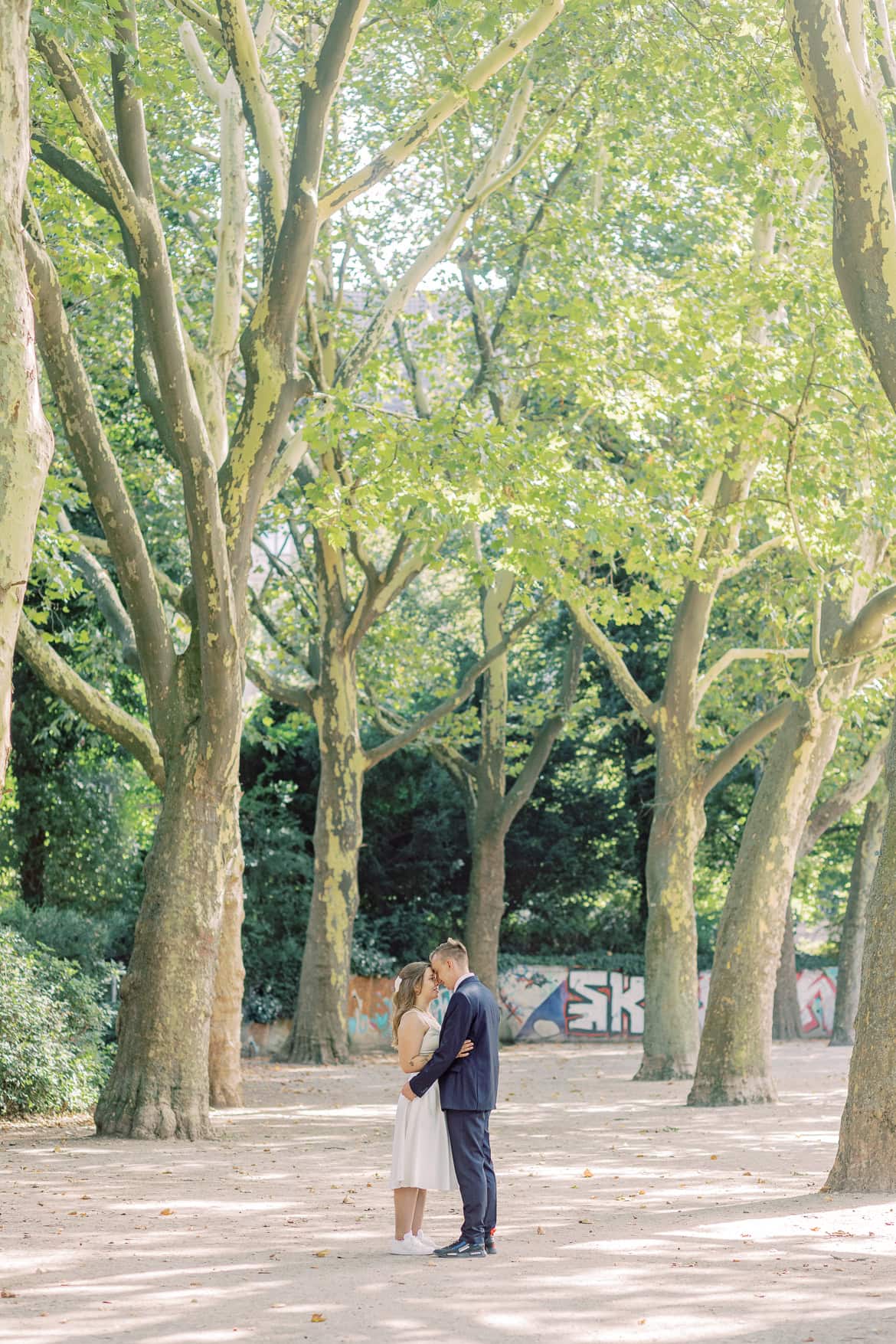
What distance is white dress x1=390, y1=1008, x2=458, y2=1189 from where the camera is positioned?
22.3ft

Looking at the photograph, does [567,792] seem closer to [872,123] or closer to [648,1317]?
[872,123]

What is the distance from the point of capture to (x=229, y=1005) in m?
14.1

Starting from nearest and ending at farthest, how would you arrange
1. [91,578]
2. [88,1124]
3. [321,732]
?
1. [88,1124]
2. [91,578]
3. [321,732]

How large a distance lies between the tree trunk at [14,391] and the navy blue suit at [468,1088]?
8.27 ft

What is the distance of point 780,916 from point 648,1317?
31.0 feet

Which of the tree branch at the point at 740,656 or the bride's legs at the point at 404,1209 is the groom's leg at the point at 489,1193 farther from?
the tree branch at the point at 740,656

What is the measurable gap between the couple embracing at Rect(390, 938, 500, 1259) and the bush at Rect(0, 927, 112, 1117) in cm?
764

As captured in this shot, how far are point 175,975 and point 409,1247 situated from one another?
4.90 metres

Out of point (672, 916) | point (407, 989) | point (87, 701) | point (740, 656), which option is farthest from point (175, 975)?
point (740, 656)

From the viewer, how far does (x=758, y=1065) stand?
48.6ft

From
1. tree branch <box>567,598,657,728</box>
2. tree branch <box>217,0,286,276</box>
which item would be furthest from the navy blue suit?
tree branch <box>567,598,657,728</box>

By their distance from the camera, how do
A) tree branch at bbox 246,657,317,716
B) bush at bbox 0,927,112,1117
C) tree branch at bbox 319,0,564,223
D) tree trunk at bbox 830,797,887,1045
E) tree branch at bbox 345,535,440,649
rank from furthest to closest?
1. tree trunk at bbox 830,797,887,1045
2. tree branch at bbox 246,657,317,716
3. tree branch at bbox 345,535,440,649
4. bush at bbox 0,927,112,1117
5. tree branch at bbox 319,0,564,223

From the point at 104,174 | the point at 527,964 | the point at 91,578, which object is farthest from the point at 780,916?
the point at 527,964

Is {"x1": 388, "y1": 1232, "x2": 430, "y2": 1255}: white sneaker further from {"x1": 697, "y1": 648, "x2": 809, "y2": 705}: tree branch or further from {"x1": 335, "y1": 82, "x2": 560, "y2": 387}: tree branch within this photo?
{"x1": 697, "y1": 648, "x2": 809, "y2": 705}: tree branch
